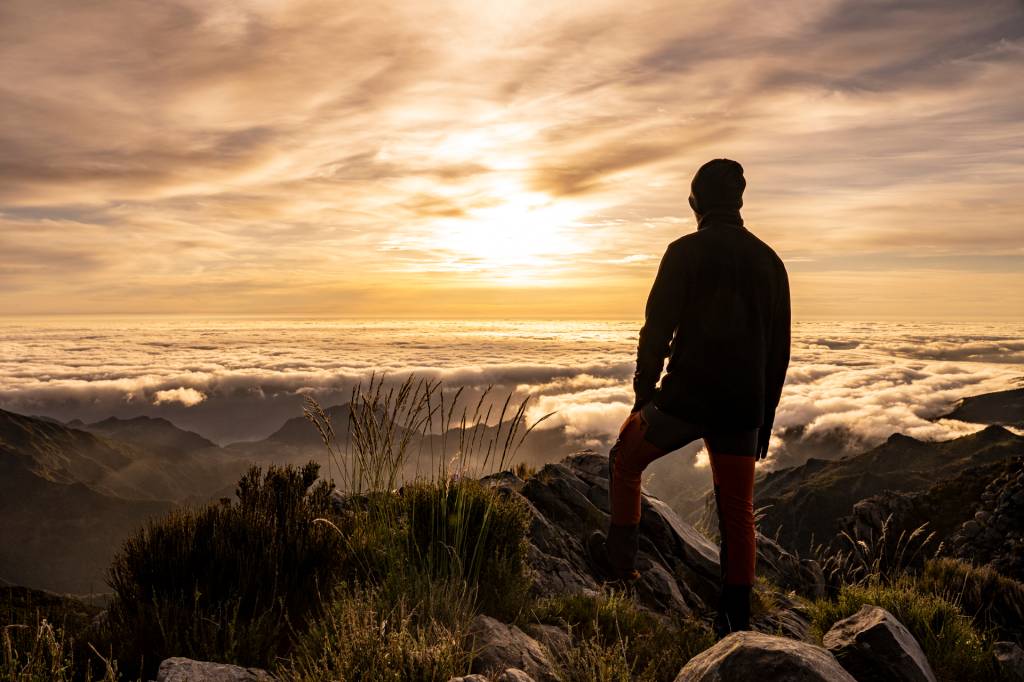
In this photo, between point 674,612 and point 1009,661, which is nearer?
point 1009,661

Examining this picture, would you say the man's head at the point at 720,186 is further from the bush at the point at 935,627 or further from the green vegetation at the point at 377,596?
the bush at the point at 935,627

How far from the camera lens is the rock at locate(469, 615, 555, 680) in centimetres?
340

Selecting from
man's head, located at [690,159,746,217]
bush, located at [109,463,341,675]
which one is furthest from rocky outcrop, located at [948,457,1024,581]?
bush, located at [109,463,341,675]

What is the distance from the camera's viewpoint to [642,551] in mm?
6527

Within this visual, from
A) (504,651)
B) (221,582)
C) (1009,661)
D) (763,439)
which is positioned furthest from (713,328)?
(221,582)

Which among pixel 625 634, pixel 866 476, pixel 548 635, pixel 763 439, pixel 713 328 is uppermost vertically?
pixel 713 328

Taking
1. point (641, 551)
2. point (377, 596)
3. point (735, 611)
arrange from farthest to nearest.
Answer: point (641, 551) < point (735, 611) < point (377, 596)

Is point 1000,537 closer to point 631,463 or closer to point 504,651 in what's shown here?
point 631,463

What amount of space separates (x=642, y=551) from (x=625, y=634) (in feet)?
7.24

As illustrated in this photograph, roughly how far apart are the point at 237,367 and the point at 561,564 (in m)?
170

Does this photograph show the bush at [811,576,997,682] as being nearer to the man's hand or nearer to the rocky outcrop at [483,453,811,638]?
the rocky outcrop at [483,453,811,638]

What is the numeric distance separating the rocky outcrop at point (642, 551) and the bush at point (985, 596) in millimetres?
1573

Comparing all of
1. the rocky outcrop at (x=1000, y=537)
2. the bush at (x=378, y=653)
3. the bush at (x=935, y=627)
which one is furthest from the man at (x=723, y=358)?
the rocky outcrop at (x=1000, y=537)

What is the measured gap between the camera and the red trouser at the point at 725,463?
13.8ft
